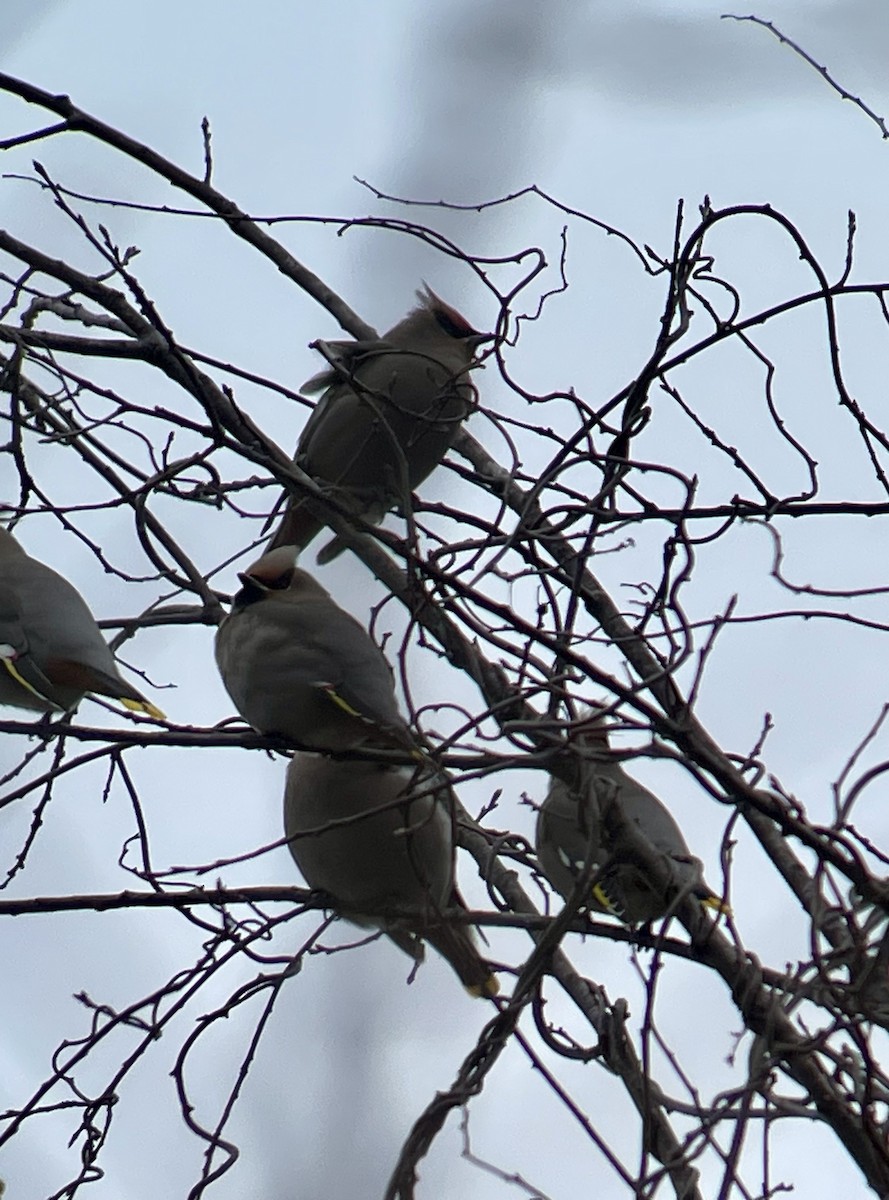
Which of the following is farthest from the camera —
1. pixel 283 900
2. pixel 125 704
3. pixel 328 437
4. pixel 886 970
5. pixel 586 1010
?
pixel 328 437

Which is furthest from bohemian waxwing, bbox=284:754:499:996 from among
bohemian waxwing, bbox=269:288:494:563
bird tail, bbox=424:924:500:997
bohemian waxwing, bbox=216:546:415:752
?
bohemian waxwing, bbox=269:288:494:563

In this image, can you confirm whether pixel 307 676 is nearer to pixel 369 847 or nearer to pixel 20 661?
pixel 369 847

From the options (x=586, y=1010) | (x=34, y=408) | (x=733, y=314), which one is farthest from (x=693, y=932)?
(x=34, y=408)

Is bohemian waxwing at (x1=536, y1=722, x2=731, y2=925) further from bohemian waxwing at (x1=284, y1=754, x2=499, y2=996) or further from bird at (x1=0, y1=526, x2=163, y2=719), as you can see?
bird at (x1=0, y1=526, x2=163, y2=719)

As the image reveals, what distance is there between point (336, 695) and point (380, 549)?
321 millimetres

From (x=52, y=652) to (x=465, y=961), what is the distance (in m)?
1.09

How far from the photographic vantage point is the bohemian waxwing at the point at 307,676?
3.27 meters

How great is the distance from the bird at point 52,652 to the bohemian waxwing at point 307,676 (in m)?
0.23

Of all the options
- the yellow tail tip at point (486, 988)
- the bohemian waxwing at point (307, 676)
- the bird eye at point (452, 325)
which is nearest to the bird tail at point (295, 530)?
the bohemian waxwing at point (307, 676)

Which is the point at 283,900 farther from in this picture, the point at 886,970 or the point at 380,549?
the point at 886,970

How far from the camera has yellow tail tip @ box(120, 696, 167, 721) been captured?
348 centimetres

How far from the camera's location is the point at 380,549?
3387mm

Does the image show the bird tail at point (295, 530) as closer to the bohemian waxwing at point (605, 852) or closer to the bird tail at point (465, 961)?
the bohemian waxwing at point (605, 852)

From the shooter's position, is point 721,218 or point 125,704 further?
point 125,704
